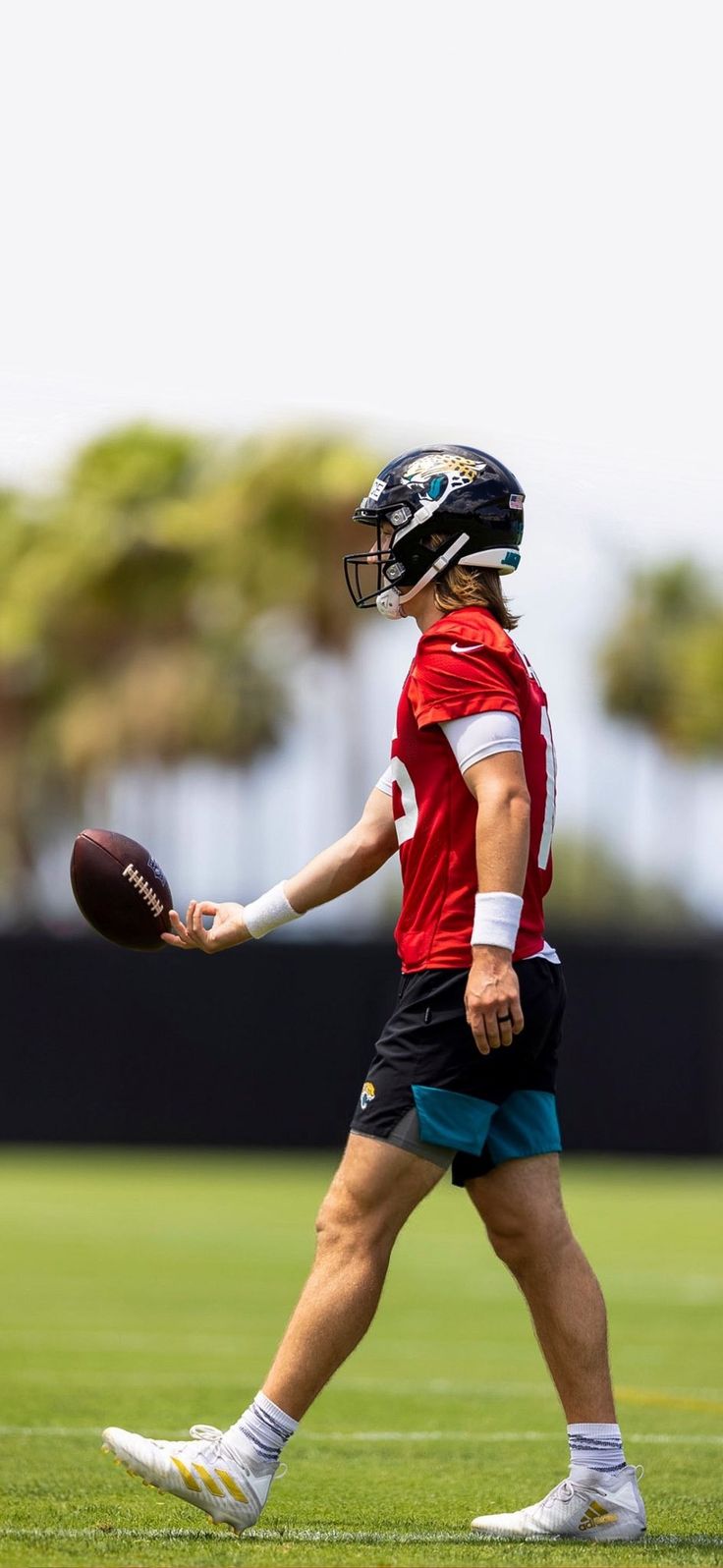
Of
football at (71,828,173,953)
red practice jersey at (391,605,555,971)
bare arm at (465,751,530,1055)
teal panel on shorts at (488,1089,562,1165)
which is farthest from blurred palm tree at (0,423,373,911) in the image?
bare arm at (465,751,530,1055)

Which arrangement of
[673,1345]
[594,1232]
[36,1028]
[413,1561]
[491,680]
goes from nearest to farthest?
1. [413,1561]
2. [491,680]
3. [673,1345]
4. [594,1232]
5. [36,1028]

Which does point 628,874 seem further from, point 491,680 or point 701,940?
point 491,680

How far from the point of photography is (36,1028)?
76.0 ft

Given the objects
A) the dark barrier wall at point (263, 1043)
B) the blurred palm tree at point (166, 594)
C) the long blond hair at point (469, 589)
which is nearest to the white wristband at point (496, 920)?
the long blond hair at point (469, 589)

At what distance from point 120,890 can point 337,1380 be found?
3476mm

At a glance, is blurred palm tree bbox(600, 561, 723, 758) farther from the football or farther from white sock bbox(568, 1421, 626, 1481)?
white sock bbox(568, 1421, 626, 1481)

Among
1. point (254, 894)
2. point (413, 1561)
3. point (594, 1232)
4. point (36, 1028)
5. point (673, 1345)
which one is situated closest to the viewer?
point (413, 1561)

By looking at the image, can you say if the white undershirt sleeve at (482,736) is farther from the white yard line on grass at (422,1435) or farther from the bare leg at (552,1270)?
the white yard line on grass at (422,1435)

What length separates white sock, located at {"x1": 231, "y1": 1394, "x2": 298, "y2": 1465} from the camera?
505cm

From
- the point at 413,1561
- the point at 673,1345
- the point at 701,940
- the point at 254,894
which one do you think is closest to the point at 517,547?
the point at 413,1561

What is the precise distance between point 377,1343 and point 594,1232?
230 inches

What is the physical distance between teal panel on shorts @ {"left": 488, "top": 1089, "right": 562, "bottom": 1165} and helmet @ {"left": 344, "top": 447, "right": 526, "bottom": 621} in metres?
1.19

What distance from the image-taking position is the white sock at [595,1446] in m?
5.30

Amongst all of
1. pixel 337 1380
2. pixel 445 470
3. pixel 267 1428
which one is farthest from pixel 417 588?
pixel 337 1380
